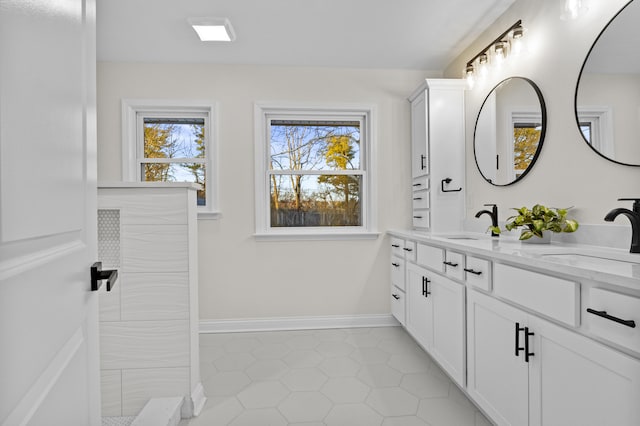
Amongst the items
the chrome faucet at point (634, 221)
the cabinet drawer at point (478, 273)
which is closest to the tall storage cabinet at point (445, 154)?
the cabinet drawer at point (478, 273)

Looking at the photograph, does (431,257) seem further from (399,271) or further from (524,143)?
(524,143)

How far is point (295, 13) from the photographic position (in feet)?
8.30

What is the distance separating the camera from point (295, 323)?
3334 millimetres

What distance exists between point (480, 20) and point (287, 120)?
70.4 inches

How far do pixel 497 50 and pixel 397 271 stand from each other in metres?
1.85

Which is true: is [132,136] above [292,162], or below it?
above

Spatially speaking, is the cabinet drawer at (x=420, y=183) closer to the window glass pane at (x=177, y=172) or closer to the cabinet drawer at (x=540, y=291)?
the cabinet drawer at (x=540, y=291)

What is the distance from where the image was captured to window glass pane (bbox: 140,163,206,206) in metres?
3.39

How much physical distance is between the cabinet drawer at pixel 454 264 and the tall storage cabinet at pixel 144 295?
56.8 inches

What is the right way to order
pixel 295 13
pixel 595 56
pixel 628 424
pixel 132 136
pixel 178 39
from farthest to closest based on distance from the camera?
pixel 132 136, pixel 178 39, pixel 295 13, pixel 595 56, pixel 628 424

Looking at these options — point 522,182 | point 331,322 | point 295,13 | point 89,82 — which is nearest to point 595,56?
point 522,182

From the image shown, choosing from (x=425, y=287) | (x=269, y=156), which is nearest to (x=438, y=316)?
(x=425, y=287)

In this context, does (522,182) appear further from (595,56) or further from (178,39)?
(178,39)

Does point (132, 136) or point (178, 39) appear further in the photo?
point (132, 136)
